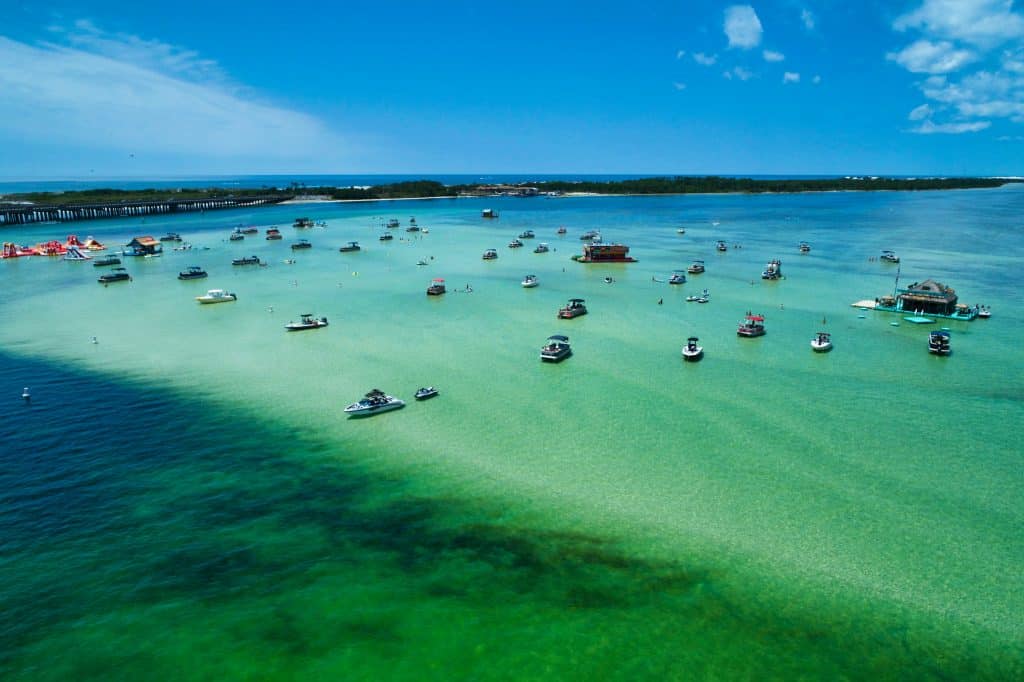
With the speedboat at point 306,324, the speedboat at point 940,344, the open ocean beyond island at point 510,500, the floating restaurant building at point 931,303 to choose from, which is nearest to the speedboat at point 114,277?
the open ocean beyond island at point 510,500

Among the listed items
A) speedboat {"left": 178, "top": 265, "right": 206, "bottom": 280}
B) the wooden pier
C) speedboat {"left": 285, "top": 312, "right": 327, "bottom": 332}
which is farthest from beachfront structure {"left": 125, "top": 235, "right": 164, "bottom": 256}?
speedboat {"left": 285, "top": 312, "right": 327, "bottom": 332}

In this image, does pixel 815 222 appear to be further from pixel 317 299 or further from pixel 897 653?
pixel 897 653

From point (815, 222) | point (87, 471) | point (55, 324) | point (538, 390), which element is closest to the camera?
point (87, 471)

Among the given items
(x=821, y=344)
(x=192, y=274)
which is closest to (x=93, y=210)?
(x=192, y=274)

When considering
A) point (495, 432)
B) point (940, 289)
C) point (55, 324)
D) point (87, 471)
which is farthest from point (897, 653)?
point (55, 324)

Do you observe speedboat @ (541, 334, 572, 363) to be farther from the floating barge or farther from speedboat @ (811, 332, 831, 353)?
the floating barge

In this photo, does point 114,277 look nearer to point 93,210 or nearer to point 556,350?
point 556,350

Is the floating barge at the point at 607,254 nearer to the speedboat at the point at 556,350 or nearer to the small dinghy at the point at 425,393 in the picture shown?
the speedboat at the point at 556,350
